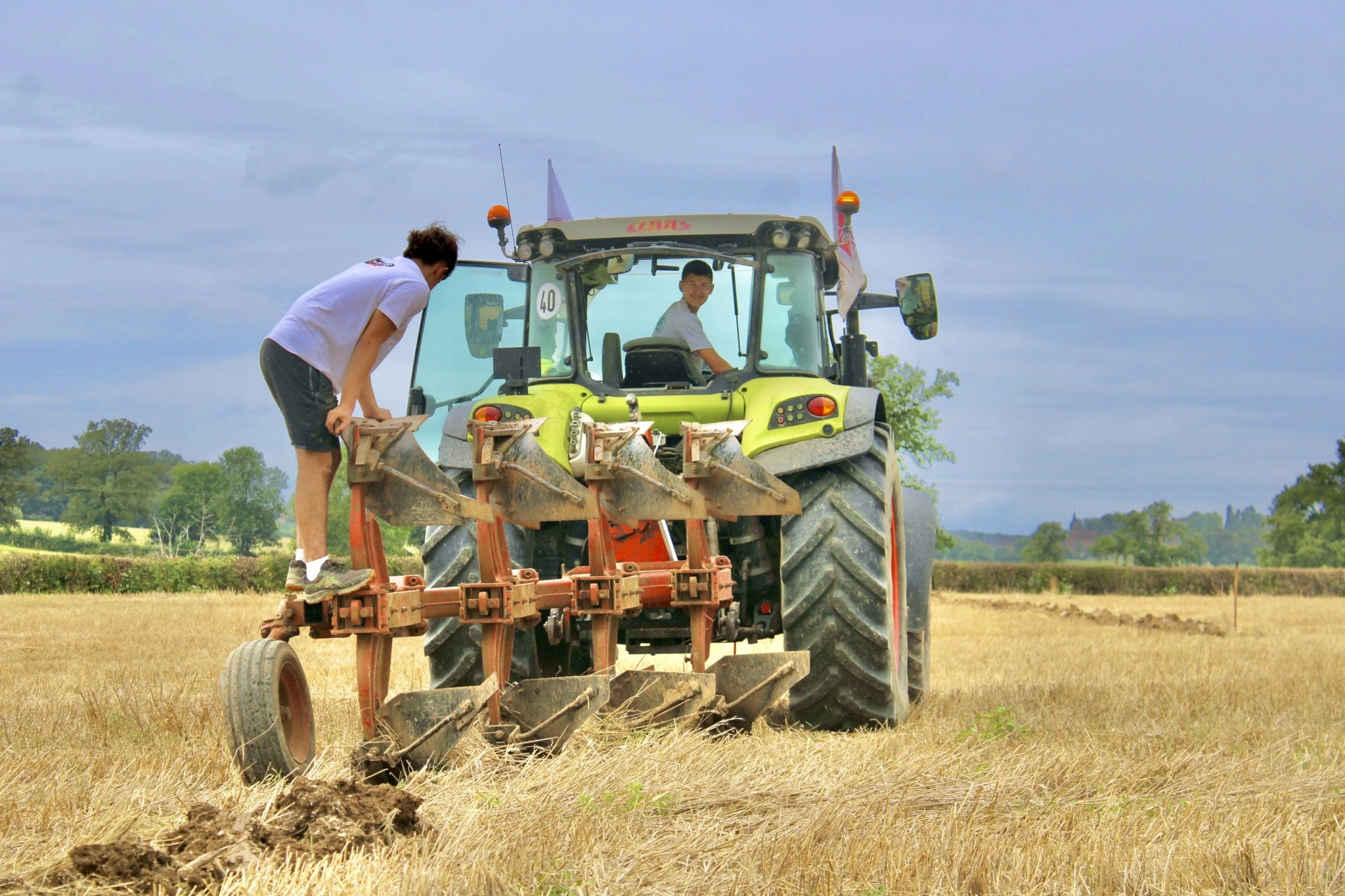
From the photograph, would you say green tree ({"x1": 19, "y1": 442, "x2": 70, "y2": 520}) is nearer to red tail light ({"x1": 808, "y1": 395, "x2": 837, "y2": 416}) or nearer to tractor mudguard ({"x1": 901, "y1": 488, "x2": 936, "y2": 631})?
tractor mudguard ({"x1": 901, "y1": 488, "x2": 936, "y2": 631})

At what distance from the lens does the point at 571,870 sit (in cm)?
305

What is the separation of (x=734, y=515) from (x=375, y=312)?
73.5 inches

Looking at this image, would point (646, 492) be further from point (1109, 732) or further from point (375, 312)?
point (1109, 732)

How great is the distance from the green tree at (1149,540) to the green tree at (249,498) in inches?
2123

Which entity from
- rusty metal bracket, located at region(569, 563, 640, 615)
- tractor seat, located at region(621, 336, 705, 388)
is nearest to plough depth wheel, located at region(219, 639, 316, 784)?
rusty metal bracket, located at region(569, 563, 640, 615)

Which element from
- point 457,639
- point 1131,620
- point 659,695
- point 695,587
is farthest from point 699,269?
point 1131,620

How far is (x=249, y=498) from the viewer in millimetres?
75938

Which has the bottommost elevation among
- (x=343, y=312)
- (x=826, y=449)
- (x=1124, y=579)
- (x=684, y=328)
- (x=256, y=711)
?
(x=1124, y=579)

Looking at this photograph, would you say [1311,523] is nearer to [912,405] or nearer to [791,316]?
[912,405]

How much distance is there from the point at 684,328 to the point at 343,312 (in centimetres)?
233

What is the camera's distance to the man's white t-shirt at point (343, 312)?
4582 millimetres

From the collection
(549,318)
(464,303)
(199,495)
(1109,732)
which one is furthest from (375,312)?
(199,495)

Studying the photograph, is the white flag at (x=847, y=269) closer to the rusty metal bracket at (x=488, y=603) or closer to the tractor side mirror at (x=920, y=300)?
the tractor side mirror at (x=920, y=300)

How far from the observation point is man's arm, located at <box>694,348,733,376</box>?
21.5ft
